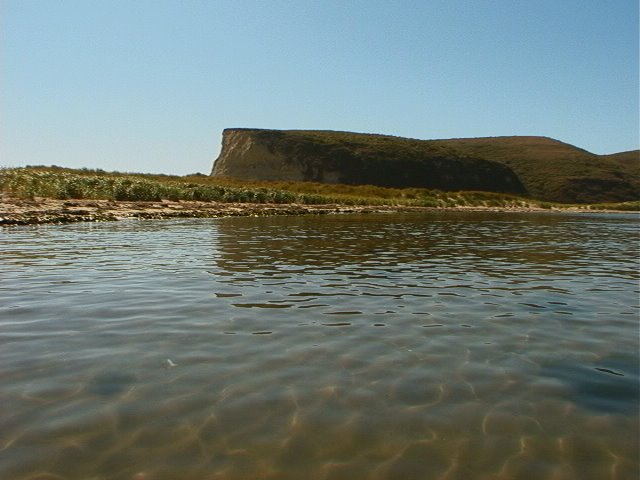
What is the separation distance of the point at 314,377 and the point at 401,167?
124930 millimetres

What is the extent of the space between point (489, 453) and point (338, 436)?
112 cm

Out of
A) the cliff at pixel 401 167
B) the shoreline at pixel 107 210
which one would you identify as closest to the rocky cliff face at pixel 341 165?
the cliff at pixel 401 167

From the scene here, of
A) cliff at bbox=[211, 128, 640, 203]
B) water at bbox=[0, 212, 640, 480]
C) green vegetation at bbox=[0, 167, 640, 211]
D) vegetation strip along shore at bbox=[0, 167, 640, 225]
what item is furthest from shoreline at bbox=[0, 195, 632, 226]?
cliff at bbox=[211, 128, 640, 203]

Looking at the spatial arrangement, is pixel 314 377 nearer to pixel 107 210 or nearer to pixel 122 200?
pixel 107 210

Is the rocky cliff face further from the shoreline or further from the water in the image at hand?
the water

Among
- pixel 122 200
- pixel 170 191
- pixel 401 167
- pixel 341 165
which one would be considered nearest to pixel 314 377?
pixel 122 200

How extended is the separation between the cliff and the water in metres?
110

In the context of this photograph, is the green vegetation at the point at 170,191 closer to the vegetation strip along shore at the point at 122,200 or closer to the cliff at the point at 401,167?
the vegetation strip along shore at the point at 122,200

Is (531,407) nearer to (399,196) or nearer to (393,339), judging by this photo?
→ (393,339)

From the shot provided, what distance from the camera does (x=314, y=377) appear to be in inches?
205

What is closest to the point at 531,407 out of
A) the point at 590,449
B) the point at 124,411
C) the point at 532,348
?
the point at 590,449

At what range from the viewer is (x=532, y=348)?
629 cm

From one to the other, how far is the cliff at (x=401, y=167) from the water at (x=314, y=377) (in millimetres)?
Answer: 110448

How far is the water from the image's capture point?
3.72 metres
